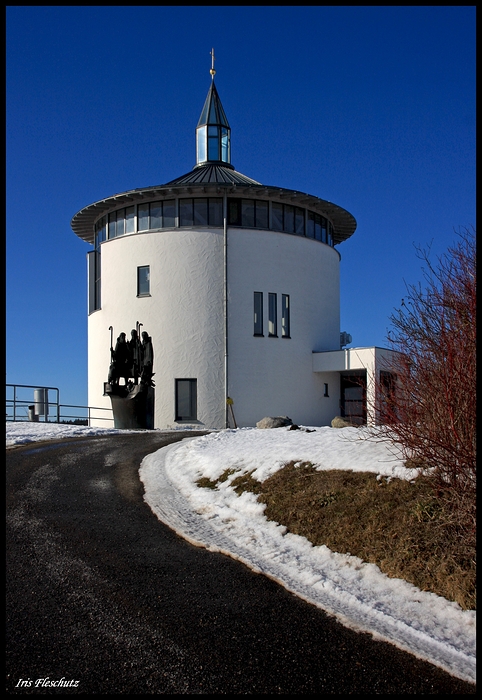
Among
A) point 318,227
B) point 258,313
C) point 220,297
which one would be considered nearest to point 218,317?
Result: point 220,297

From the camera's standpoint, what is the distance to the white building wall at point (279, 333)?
112 ft

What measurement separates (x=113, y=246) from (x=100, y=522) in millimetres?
28597

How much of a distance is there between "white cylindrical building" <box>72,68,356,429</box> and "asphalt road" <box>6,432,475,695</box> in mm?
24305

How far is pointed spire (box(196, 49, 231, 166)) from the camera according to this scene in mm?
41781

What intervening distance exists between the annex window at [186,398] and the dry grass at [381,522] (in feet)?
75.5

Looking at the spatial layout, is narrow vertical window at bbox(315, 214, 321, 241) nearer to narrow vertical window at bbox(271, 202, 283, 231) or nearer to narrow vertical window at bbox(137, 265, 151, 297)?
narrow vertical window at bbox(271, 202, 283, 231)

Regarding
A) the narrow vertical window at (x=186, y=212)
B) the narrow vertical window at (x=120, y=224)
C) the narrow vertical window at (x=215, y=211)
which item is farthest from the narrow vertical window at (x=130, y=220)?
the narrow vertical window at (x=215, y=211)

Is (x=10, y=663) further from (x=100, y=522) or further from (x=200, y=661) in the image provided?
(x=100, y=522)

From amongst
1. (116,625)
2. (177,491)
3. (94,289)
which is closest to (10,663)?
(116,625)

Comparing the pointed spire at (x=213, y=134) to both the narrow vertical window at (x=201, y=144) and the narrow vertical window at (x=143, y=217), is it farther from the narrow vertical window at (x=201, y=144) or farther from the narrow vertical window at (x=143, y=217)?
the narrow vertical window at (x=143, y=217)

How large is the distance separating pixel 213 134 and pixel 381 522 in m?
37.3

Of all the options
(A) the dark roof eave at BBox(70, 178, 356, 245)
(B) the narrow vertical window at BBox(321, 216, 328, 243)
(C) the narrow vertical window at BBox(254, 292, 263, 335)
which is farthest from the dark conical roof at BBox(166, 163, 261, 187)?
(C) the narrow vertical window at BBox(254, 292, 263, 335)

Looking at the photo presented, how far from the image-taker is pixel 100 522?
9578mm

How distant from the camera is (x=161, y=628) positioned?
586cm
